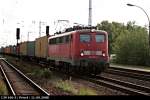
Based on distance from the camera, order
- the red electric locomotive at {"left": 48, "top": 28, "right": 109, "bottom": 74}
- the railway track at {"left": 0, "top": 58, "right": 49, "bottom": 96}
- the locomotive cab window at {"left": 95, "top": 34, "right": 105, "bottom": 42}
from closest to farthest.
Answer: the railway track at {"left": 0, "top": 58, "right": 49, "bottom": 96} < the red electric locomotive at {"left": 48, "top": 28, "right": 109, "bottom": 74} < the locomotive cab window at {"left": 95, "top": 34, "right": 105, "bottom": 42}

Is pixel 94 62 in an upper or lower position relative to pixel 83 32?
lower

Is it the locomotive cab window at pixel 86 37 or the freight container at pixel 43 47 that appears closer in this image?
the locomotive cab window at pixel 86 37

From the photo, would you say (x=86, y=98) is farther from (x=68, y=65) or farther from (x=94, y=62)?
(x=68, y=65)

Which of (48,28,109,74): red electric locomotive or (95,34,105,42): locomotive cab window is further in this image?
(95,34,105,42): locomotive cab window

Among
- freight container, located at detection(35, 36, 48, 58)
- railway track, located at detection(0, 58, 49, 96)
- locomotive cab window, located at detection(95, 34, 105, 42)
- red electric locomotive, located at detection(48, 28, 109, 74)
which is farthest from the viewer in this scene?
freight container, located at detection(35, 36, 48, 58)

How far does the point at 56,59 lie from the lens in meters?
32.6

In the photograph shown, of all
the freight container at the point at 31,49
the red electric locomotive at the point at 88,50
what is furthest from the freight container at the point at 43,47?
the red electric locomotive at the point at 88,50

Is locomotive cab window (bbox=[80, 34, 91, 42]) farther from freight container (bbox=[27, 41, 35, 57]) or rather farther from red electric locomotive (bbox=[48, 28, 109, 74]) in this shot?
freight container (bbox=[27, 41, 35, 57])

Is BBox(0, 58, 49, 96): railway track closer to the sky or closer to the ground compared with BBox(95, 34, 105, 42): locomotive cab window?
closer to the ground

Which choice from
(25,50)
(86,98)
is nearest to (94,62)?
(86,98)

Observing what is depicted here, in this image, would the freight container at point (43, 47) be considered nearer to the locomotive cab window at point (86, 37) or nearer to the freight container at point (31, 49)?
the freight container at point (31, 49)

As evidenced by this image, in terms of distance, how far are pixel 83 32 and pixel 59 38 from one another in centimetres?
545

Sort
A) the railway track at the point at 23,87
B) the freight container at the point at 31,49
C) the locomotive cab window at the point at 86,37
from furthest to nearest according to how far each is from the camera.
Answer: the freight container at the point at 31,49 → the locomotive cab window at the point at 86,37 → the railway track at the point at 23,87

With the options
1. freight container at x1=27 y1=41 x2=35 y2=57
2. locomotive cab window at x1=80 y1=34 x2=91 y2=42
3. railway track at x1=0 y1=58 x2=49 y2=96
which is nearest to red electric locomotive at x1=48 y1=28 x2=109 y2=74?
locomotive cab window at x1=80 y1=34 x2=91 y2=42
